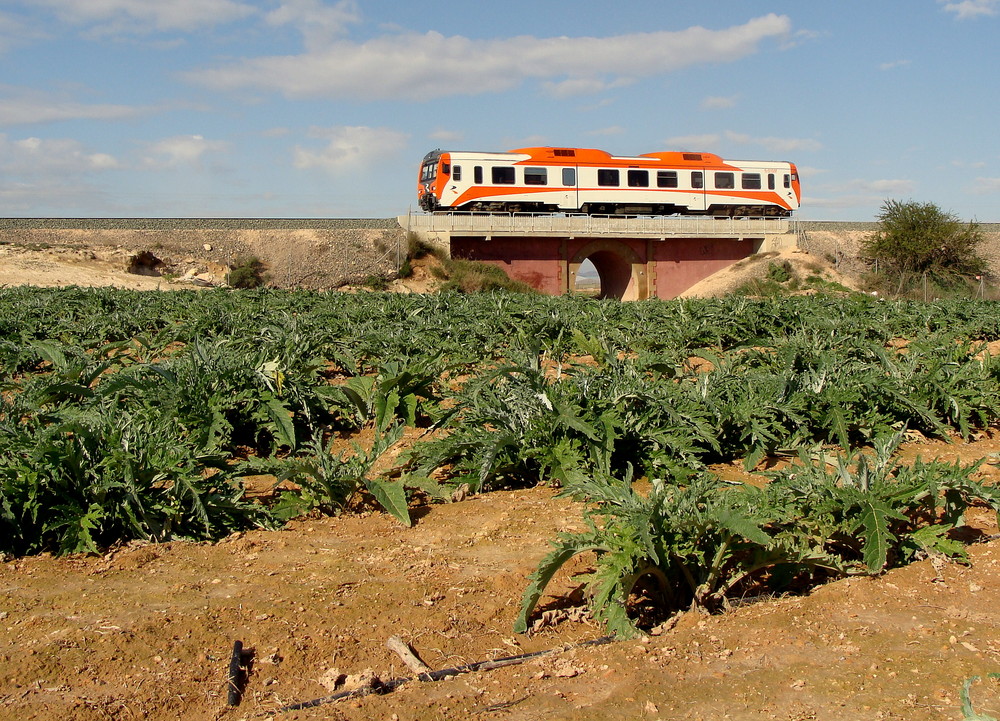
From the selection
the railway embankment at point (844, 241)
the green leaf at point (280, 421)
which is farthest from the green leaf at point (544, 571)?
the railway embankment at point (844, 241)

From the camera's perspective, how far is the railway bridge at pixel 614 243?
38281 mm

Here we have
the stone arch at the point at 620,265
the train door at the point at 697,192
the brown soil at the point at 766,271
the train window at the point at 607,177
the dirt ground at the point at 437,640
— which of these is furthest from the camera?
the stone arch at the point at 620,265

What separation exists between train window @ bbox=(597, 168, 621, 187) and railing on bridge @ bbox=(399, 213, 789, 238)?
1444 millimetres

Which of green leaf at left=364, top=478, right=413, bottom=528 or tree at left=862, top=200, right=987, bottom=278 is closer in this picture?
green leaf at left=364, top=478, right=413, bottom=528

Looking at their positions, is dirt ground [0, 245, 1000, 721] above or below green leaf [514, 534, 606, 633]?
below

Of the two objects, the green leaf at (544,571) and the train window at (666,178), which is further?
the train window at (666,178)

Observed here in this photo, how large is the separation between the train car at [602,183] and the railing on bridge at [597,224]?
1.80 feet

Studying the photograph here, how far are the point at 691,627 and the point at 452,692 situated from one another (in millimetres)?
1051

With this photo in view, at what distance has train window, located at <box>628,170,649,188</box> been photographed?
3907cm

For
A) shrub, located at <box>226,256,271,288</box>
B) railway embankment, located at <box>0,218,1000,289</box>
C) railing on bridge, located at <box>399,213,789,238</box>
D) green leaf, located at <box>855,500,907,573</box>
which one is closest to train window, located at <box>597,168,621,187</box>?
railing on bridge, located at <box>399,213,789,238</box>

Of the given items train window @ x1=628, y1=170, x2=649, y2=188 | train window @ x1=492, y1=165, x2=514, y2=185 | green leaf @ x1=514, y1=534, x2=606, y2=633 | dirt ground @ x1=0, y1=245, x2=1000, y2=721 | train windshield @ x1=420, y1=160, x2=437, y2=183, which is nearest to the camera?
dirt ground @ x1=0, y1=245, x2=1000, y2=721

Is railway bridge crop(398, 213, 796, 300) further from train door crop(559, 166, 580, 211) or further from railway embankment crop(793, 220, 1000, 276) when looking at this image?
railway embankment crop(793, 220, 1000, 276)

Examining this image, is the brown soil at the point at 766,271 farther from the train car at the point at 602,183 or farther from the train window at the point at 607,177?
the train window at the point at 607,177

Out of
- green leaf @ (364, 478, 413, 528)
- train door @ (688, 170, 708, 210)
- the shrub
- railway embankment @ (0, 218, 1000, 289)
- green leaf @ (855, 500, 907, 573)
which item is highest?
train door @ (688, 170, 708, 210)
